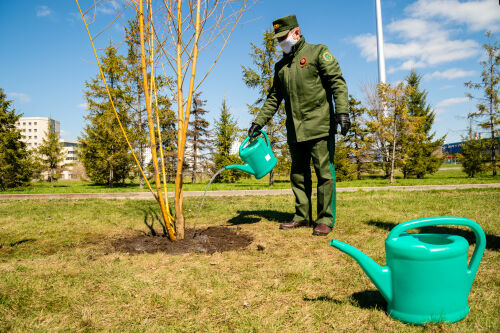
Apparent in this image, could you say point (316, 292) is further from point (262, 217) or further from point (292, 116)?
point (262, 217)

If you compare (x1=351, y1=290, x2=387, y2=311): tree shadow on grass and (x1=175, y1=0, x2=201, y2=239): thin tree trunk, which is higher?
(x1=175, y1=0, x2=201, y2=239): thin tree trunk

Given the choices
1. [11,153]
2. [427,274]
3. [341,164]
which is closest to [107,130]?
[11,153]

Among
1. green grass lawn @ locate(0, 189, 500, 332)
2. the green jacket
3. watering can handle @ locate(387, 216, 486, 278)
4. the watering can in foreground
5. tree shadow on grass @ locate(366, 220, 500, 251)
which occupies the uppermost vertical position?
the green jacket

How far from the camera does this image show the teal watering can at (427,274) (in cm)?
146

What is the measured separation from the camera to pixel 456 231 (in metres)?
Answer: 3.35

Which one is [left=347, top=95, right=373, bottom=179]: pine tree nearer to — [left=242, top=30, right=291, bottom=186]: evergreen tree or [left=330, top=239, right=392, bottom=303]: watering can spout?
[left=242, top=30, right=291, bottom=186]: evergreen tree

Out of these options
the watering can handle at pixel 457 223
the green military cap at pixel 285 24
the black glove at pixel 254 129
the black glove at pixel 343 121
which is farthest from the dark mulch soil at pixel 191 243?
the green military cap at pixel 285 24

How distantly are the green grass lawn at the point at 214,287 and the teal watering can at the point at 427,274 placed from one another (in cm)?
8

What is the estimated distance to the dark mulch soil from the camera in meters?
3.02

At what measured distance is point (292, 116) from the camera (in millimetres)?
3604

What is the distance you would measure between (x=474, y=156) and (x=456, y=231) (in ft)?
63.8

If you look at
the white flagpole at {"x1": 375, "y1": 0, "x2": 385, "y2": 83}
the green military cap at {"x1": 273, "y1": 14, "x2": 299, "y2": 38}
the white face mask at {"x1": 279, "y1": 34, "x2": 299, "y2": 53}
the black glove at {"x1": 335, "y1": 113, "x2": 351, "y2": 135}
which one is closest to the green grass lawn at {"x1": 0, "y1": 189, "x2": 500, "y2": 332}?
the black glove at {"x1": 335, "y1": 113, "x2": 351, "y2": 135}

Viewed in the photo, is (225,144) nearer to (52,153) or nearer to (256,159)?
(52,153)

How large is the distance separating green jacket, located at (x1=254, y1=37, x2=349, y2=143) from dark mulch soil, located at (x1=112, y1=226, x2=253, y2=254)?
4.48 feet
